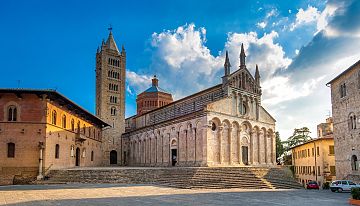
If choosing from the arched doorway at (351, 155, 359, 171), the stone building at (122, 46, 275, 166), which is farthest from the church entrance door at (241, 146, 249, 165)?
the arched doorway at (351, 155, 359, 171)

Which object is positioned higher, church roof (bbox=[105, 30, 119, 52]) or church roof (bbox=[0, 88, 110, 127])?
church roof (bbox=[105, 30, 119, 52])

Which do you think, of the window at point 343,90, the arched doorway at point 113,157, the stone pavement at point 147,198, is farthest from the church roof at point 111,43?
the stone pavement at point 147,198

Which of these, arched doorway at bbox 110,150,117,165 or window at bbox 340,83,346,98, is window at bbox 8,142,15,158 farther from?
window at bbox 340,83,346,98

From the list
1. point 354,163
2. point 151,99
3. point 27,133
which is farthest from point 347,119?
point 151,99

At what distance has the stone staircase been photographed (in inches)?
1095

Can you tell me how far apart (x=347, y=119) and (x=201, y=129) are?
15060 mm

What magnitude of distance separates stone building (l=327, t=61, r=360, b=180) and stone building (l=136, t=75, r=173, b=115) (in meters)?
38.1

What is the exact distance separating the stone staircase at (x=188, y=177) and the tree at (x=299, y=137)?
41218 mm

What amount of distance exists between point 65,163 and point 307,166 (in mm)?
37333

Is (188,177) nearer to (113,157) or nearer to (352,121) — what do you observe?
(352,121)

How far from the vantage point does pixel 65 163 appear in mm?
36000

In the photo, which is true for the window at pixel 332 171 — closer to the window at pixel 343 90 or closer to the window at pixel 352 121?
the window at pixel 352 121

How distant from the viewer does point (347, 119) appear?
3278cm

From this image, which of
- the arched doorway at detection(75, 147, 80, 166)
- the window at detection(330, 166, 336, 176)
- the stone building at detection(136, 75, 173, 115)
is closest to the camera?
the arched doorway at detection(75, 147, 80, 166)
